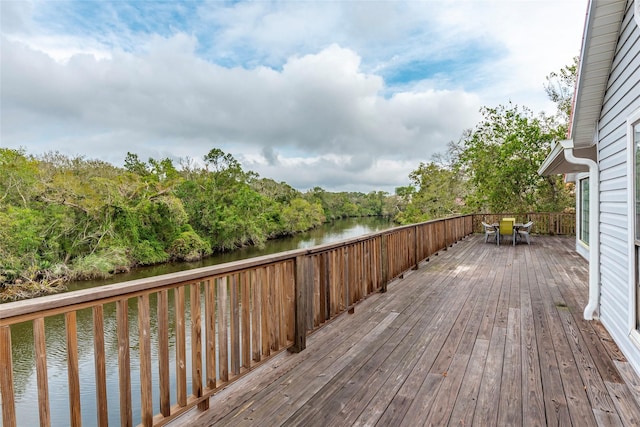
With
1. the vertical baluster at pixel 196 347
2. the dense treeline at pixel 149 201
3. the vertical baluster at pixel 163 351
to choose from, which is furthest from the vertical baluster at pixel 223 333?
the dense treeline at pixel 149 201

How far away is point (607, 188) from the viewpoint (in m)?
3.14

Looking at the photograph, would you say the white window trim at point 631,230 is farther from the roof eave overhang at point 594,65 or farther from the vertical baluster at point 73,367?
the vertical baluster at point 73,367

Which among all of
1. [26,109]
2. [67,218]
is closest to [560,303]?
[67,218]

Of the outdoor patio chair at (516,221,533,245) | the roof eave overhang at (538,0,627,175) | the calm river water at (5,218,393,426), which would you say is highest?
the roof eave overhang at (538,0,627,175)

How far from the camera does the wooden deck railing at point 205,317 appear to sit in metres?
1.22

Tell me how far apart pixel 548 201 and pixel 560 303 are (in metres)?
13.0

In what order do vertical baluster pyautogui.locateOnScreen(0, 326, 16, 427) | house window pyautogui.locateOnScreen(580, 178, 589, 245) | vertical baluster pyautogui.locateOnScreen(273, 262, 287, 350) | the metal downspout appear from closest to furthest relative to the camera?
1. vertical baluster pyautogui.locateOnScreen(0, 326, 16, 427)
2. vertical baluster pyautogui.locateOnScreen(273, 262, 287, 350)
3. the metal downspout
4. house window pyautogui.locateOnScreen(580, 178, 589, 245)

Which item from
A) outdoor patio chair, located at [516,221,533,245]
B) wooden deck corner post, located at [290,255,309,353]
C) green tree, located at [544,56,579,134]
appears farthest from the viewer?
green tree, located at [544,56,579,134]

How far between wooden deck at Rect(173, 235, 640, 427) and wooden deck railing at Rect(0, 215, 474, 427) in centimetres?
19

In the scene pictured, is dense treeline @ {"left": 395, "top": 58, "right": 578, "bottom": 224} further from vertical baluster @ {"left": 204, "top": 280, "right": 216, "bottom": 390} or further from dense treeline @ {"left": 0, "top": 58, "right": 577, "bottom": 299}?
vertical baluster @ {"left": 204, "top": 280, "right": 216, "bottom": 390}

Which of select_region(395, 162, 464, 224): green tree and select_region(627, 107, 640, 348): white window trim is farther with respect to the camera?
select_region(395, 162, 464, 224): green tree

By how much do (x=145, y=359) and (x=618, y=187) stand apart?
12.3 ft

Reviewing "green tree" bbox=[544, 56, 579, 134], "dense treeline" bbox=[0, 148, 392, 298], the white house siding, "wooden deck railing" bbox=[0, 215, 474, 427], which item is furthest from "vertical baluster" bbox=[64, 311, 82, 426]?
"green tree" bbox=[544, 56, 579, 134]

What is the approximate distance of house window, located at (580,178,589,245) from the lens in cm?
680
